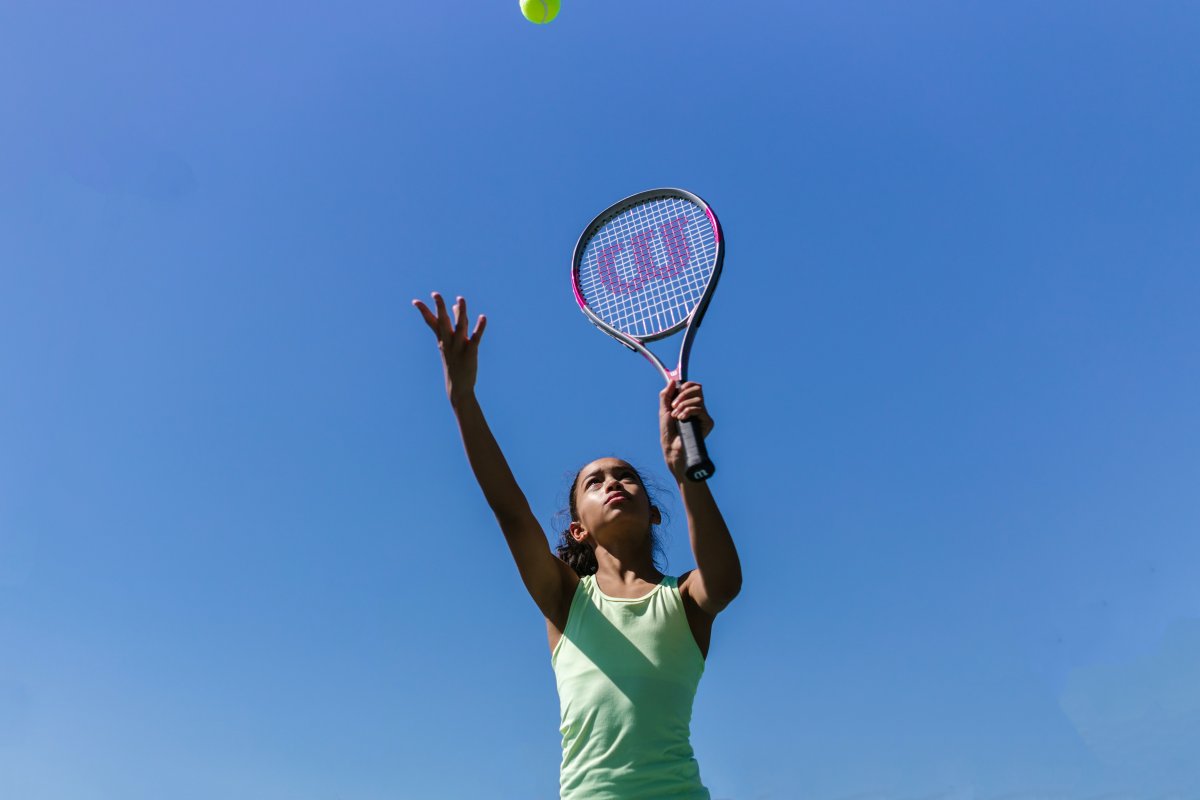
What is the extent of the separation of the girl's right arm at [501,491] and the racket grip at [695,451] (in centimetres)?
86

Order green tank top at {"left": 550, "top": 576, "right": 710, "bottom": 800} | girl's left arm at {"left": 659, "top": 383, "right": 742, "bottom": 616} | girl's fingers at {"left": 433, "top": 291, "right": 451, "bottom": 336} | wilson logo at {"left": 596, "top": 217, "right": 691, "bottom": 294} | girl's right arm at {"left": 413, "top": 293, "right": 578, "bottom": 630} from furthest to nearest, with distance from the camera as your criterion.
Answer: wilson logo at {"left": 596, "top": 217, "right": 691, "bottom": 294}
girl's fingers at {"left": 433, "top": 291, "right": 451, "bottom": 336}
girl's right arm at {"left": 413, "top": 293, "right": 578, "bottom": 630}
girl's left arm at {"left": 659, "top": 383, "right": 742, "bottom": 616}
green tank top at {"left": 550, "top": 576, "right": 710, "bottom": 800}

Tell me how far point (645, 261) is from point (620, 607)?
2.59m

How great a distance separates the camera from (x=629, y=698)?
387 cm

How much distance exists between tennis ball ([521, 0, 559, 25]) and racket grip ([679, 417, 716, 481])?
6724mm

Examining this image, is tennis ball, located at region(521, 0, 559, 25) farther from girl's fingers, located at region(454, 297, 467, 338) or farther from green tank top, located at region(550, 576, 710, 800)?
green tank top, located at region(550, 576, 710, 800)

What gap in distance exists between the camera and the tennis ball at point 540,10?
9.36 meters

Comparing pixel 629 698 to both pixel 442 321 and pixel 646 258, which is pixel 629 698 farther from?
pixel 646 258

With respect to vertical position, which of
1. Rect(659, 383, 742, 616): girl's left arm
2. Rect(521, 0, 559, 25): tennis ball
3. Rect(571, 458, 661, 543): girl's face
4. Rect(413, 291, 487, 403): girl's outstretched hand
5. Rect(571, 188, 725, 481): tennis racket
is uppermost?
Rect(521, 0, 559, 25): tennis ball

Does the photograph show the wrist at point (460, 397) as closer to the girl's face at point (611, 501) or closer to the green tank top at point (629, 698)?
the girl's face at point (611, 501)

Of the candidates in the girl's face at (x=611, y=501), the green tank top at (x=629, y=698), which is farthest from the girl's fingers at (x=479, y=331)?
the green tank top at (x=629, y=698)

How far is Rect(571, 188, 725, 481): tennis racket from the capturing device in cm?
568

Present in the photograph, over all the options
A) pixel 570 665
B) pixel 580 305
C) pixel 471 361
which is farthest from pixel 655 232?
pixel 570 665

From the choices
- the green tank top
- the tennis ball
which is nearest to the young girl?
the green tank top

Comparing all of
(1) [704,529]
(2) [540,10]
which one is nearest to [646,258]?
(1) [704,529]
